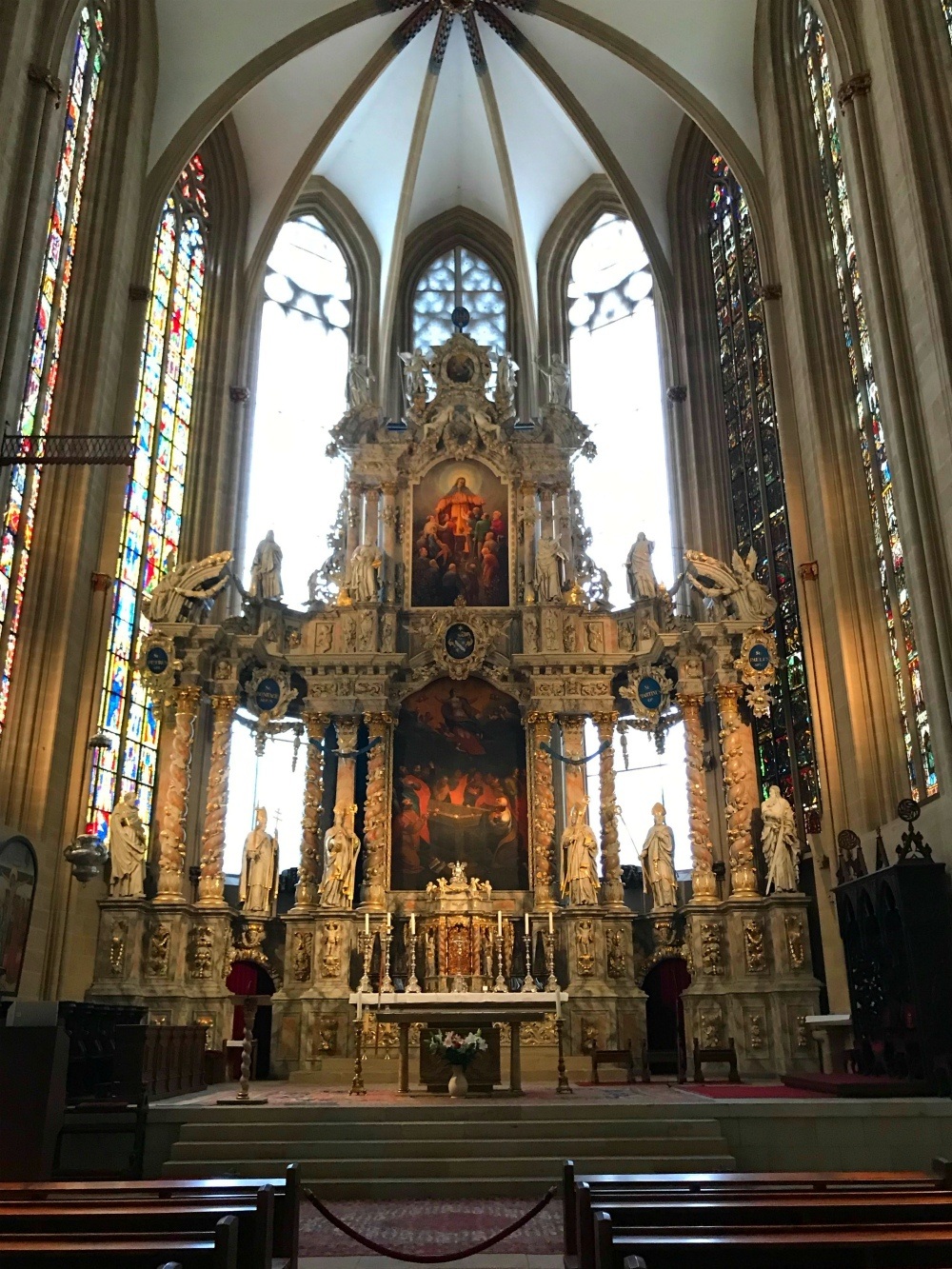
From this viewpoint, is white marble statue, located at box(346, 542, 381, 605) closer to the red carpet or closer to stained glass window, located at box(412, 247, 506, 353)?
the red carpet

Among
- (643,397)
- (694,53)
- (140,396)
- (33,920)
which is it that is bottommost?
(33,920)

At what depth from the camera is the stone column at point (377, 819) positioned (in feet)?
58.7

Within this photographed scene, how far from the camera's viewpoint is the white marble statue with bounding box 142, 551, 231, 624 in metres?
18.7

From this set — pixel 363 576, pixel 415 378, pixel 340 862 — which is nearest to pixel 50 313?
pixel 363 576

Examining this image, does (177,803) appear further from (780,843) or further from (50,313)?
(780,843)

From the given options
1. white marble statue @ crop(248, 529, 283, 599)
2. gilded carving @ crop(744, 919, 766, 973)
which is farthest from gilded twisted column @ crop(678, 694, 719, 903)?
white marble statue @ crop(248, 529, 283, 599)

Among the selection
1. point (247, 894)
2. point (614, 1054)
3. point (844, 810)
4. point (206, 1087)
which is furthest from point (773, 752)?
point (206, 1087)

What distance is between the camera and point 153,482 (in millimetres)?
21031

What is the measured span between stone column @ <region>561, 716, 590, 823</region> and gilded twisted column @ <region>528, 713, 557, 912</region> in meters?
0.26

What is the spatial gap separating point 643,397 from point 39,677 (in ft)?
51.0

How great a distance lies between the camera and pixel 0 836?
14.2 metres

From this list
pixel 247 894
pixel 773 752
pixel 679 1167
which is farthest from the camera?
pixel 773 752

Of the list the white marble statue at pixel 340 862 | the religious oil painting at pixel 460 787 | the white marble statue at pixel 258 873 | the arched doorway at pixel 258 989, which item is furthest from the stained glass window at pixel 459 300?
the arched doorway at pixel 258 989

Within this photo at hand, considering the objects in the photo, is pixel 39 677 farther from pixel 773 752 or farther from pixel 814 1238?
pixel 814 1238
